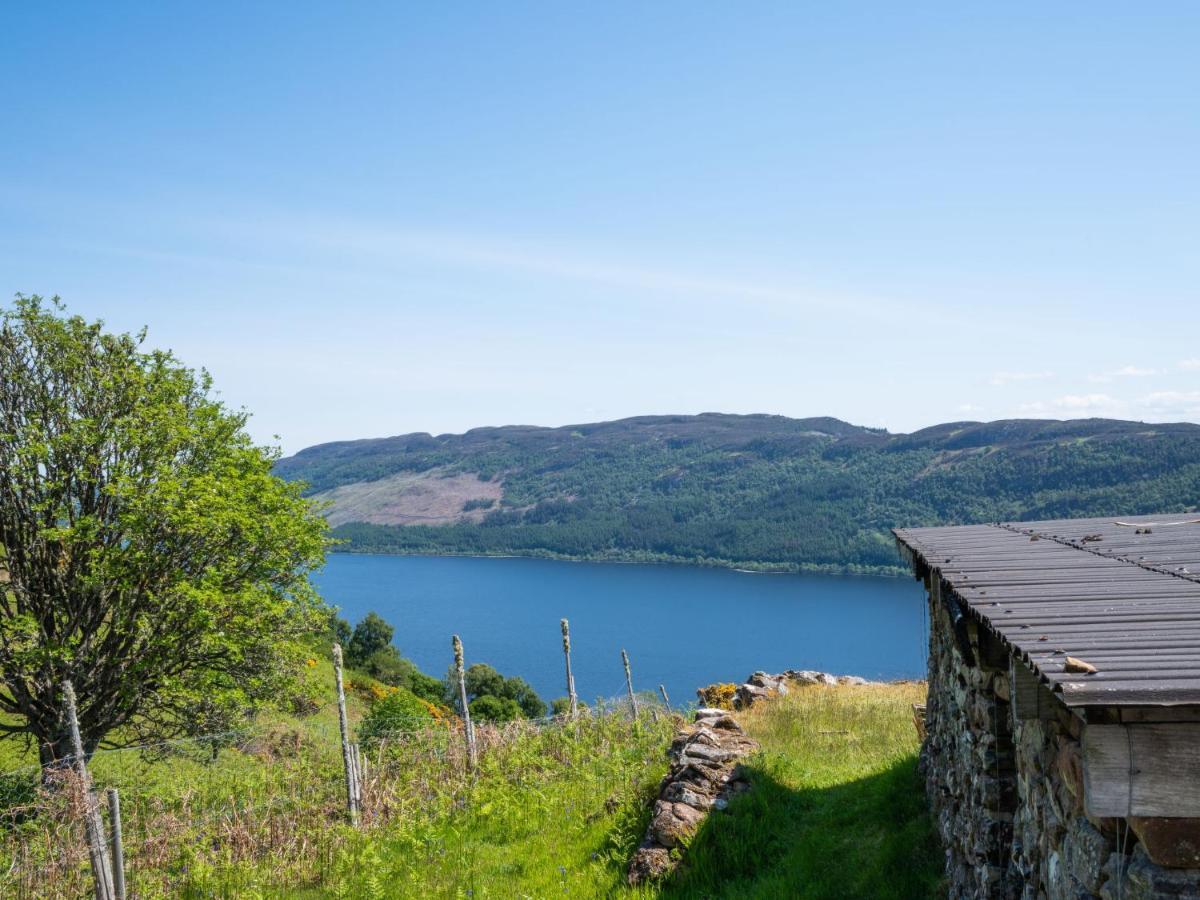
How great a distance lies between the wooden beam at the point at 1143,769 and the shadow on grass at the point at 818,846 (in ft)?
17.1

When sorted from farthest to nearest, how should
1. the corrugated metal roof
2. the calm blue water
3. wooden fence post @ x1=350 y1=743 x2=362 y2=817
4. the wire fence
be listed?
the calm blue water
wooden fence post @ x1=350 y1=743 x2=362 y2=817
the wire fence
the corrugated metal roof

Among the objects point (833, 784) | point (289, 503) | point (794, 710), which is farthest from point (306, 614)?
point (833, 784)

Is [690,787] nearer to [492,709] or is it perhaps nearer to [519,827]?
[519,827]

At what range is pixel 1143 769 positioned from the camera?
353cm

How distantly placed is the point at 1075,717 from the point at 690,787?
7.89m

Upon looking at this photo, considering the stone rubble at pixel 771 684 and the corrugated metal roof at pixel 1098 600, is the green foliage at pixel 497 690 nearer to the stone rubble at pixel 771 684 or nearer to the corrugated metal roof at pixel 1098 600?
the stone rubble at pixel 771 684

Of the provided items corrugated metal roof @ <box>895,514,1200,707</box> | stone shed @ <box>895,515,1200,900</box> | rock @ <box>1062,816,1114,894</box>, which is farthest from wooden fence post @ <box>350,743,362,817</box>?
rock @ <box>1062,816,1114,894</box>

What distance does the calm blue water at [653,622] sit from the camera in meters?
90.6

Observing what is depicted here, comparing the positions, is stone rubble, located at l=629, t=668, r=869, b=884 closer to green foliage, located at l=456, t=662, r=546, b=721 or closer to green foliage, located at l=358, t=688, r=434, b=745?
green foliage, located at l=358, t=688, r=434, b=745

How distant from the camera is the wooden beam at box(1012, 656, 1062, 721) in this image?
14.7 ft

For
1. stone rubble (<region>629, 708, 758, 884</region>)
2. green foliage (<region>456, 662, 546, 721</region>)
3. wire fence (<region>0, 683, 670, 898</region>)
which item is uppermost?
stone rubble (<region>629, 708, 758, 884</region>)

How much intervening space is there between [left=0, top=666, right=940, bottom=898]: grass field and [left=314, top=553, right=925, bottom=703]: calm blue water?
49.3 m

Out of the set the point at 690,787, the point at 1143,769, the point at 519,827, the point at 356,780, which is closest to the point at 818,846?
the point at 690,787

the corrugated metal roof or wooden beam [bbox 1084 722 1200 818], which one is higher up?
the corrugated metal roof
